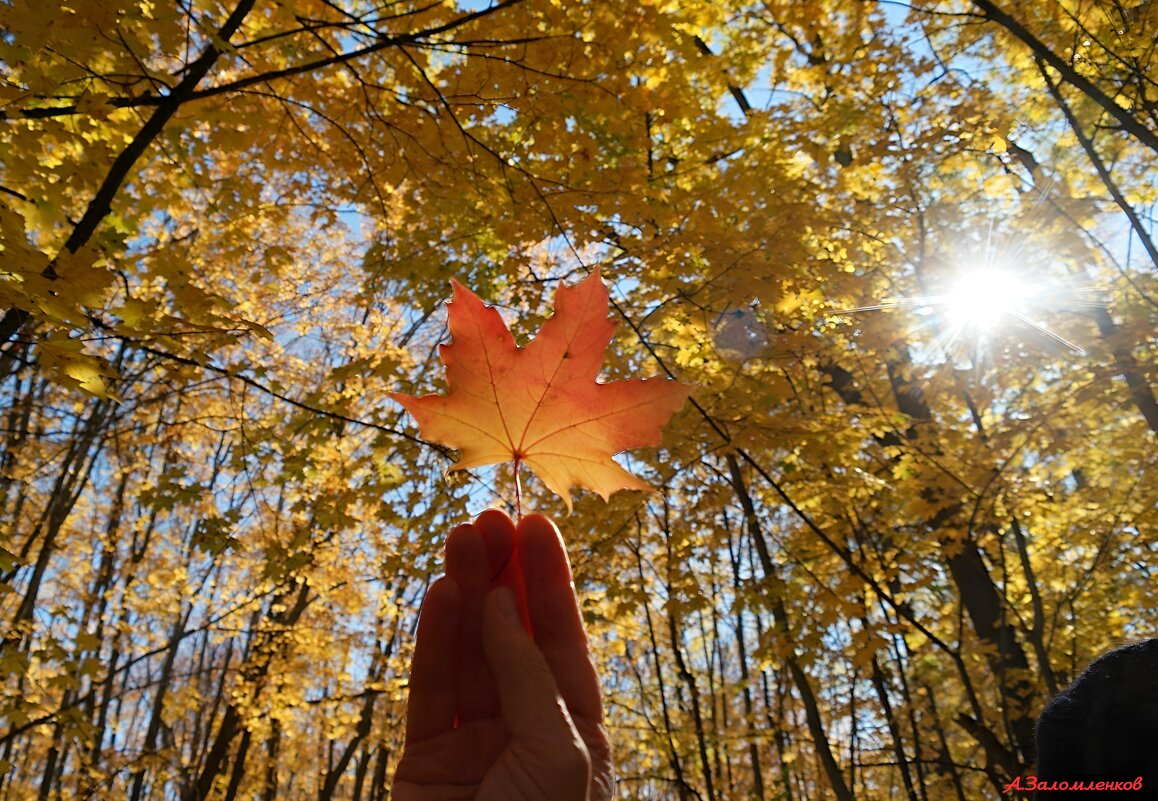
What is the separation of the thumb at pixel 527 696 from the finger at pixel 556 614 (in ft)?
0.35

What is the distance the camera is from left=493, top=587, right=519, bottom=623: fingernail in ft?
2.73

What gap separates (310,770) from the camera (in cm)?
1723

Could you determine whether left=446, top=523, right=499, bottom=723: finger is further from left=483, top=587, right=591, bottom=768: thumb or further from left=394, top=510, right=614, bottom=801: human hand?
left=483, top=587, right=591, bottom=768: thumb

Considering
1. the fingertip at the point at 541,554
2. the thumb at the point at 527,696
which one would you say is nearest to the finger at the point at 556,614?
the fingertip at the point at 541,554

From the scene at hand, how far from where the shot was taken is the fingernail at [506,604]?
0.83m

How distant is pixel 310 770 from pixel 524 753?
2033cm

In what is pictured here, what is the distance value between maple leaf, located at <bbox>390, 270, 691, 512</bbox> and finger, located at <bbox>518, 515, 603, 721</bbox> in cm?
9

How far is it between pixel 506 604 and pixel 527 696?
0.12 meters

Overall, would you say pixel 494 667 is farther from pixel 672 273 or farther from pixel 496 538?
pixel 672 273

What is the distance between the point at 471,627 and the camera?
96 cm

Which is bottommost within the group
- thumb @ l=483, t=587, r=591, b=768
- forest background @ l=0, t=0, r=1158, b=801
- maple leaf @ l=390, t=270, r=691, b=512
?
thumb @ l=483, t=587, r=591, b=768

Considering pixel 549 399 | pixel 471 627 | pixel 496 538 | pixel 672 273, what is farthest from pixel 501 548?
pixel 672 273

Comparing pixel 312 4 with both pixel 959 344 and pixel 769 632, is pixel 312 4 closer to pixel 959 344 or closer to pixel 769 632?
pixel 769 632

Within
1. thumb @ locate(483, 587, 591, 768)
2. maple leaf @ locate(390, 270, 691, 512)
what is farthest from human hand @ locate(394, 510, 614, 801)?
maple leaf @ locate(390, 270, 691, 512)
